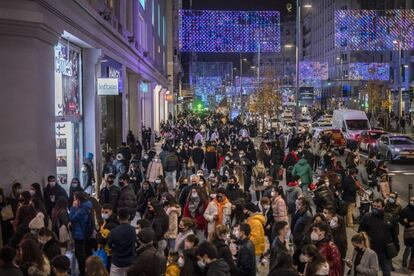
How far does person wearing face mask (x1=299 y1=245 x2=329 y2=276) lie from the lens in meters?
7.51

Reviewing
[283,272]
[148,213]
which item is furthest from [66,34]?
[283,272]

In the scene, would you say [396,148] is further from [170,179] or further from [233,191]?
[233,191]

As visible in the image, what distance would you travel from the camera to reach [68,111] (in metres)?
20.2

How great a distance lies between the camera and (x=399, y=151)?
32.1 metres

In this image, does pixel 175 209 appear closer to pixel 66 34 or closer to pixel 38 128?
pixel 38 128

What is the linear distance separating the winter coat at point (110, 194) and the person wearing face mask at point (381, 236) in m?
5.48

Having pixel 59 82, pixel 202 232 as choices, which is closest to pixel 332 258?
pixel 202 232

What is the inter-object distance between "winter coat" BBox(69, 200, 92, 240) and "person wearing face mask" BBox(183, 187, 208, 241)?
8.75 ft

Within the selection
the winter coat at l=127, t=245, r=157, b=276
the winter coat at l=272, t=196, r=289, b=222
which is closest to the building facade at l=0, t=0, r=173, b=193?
the winter coat at l=272, t=196, r=289, b=222

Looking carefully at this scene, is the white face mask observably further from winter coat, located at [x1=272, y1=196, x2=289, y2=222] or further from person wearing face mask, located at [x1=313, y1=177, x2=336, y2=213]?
person wearing face mask, located at [x1=313, y1=177, x2=336, y2=213]

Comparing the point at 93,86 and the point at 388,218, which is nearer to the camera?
the point at 388,218

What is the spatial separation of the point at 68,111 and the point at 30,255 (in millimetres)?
12746

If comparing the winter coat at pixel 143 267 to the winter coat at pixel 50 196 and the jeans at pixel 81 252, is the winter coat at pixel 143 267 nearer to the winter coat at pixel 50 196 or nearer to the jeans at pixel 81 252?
the jeans at pixel 81 252

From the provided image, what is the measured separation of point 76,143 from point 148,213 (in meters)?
10.2
